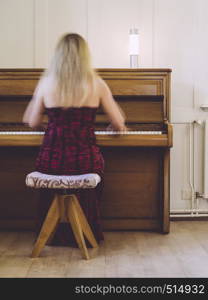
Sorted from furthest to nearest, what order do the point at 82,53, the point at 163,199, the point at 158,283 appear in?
the point at 163,199 → the point at 82,53 → the point at 158,283

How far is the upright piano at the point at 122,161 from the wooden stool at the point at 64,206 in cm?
64

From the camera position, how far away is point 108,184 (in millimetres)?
3793

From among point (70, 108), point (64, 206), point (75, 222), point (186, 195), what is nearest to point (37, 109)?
point (70, 108)

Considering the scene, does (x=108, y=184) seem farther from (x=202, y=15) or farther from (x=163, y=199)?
(x=202, y=15)

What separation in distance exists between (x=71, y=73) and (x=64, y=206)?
2.73 feet

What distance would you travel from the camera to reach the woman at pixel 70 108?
2.92 meters

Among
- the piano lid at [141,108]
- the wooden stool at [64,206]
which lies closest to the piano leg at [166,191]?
the piano lid at [141,108]

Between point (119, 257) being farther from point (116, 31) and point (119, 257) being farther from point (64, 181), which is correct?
point (116, 31)

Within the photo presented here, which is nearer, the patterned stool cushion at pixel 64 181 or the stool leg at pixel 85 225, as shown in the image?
the patterned stool cushion at pixel 64 181

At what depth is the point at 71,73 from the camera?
2.91 metres

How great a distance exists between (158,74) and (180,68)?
551 mm

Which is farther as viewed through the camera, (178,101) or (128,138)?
(178,101)

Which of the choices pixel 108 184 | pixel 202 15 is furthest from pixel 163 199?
pixel 202 15

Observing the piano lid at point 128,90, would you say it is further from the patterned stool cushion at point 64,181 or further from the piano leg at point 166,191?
the patterned stool cushion at point 64,181
